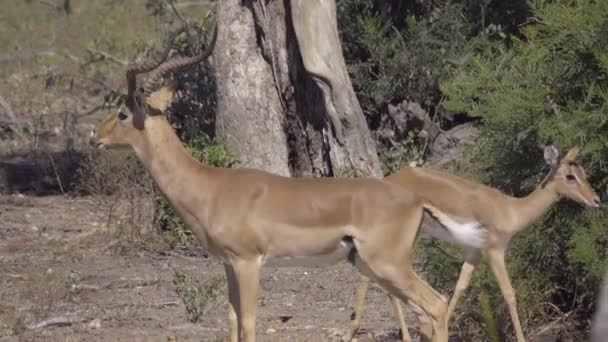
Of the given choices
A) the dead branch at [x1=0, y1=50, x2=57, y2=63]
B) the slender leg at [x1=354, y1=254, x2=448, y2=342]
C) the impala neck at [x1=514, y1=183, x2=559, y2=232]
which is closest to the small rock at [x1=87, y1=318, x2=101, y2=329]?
the slender leg at [x1=354, y1=254, x2=448, y2=342]

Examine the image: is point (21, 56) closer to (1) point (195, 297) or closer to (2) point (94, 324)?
(2) point (94, 324)

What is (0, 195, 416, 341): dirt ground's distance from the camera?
26.3 feet

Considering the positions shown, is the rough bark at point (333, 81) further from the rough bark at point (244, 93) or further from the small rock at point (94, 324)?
the small rock at point (94, 324)

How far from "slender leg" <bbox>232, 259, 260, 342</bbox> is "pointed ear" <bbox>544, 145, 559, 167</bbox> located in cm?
182

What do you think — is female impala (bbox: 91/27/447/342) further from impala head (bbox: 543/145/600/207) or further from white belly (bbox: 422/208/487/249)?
impala head (bbox: 543/145/600/207)

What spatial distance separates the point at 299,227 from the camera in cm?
682

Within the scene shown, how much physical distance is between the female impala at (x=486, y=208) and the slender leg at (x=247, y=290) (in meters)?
0.89

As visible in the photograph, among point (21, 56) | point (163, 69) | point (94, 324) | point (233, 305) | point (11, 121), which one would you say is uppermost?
point (163, 69)

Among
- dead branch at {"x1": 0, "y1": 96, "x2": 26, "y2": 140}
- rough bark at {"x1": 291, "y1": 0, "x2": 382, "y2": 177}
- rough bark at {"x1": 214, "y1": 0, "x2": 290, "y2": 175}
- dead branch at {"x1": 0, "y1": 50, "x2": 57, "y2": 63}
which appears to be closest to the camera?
rough bark at {"x1": 291, "y1": 0, "x2": 382, "y2": 177}

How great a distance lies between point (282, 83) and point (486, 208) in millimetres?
4347

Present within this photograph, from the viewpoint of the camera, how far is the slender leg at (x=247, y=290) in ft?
22.2

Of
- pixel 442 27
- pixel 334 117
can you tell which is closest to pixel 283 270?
pixel 334 117

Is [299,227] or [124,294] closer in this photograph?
[299,227]

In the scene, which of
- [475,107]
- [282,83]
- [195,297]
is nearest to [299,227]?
[195,297]
